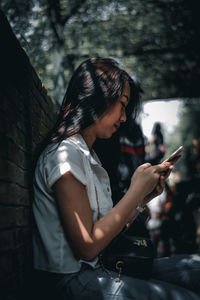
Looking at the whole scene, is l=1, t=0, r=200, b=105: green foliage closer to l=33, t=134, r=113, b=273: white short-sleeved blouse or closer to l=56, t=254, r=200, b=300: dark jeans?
l=33, t=134, r=113, b=273: white short-sleeved blouse

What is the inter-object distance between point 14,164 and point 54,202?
0.28 m

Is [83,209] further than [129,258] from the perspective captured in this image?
No

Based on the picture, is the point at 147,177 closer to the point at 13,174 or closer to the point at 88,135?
the point at 88,135

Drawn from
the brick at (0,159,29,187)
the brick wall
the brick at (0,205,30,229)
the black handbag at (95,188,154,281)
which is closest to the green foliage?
the brick wall

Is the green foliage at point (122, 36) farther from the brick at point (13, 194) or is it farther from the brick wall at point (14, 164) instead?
the brick at point (13, 194)

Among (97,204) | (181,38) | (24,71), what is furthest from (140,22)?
(97,204)

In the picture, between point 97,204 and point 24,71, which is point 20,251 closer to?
point 97,204

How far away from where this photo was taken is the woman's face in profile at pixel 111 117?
1979 millimetres

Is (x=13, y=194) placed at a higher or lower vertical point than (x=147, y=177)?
higher

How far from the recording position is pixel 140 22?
19.5 feet

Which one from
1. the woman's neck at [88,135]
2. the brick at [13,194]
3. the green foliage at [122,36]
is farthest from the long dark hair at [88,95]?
the green foliage at [122,36]

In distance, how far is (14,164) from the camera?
5.12 feet

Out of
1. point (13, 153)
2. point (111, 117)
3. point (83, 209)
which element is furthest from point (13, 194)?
point (111, 117)

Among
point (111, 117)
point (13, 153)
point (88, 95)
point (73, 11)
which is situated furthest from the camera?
point (73, 11)
